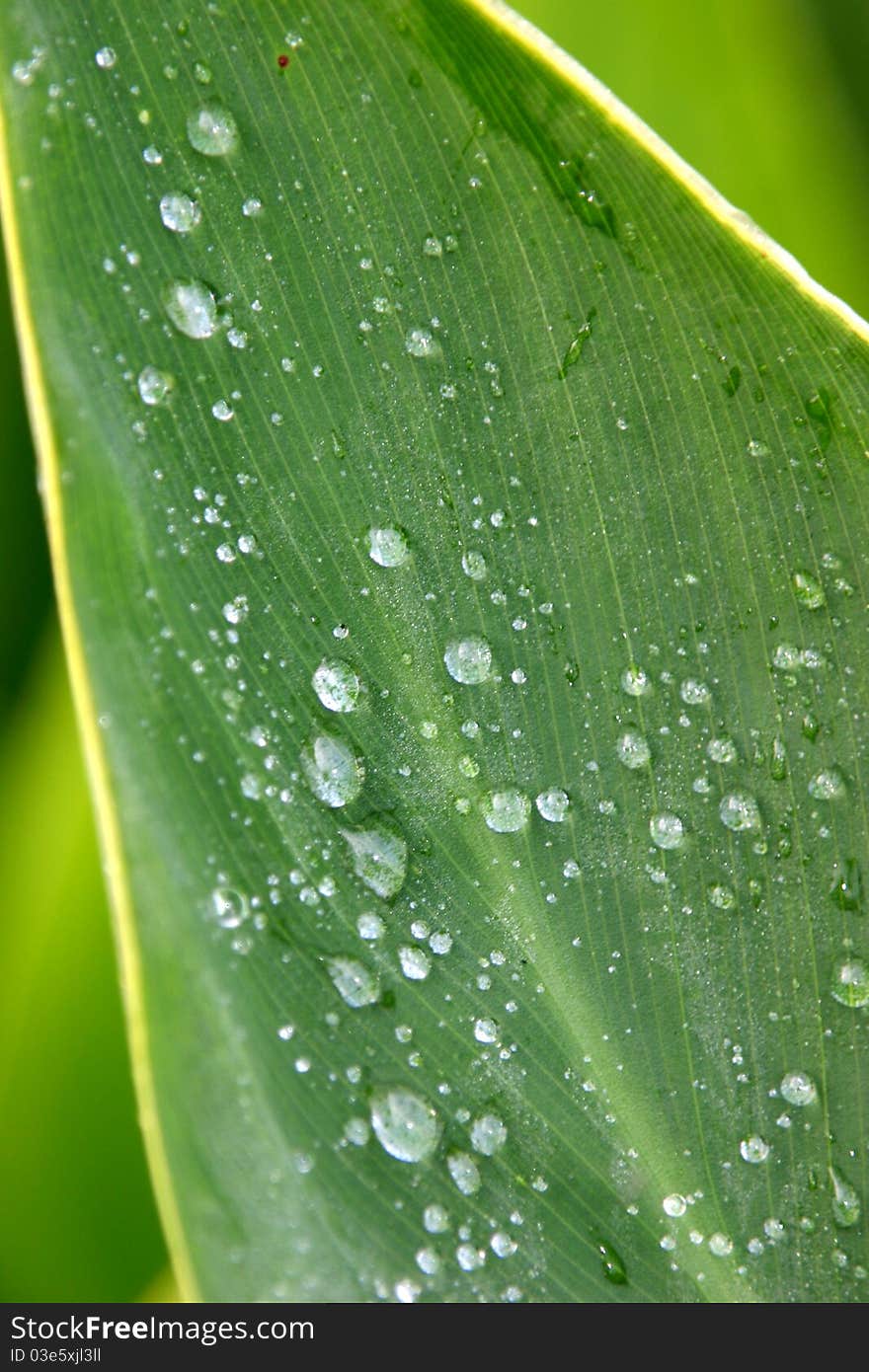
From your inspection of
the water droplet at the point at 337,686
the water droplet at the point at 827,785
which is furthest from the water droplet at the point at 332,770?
the water droplet at the point at 827,785

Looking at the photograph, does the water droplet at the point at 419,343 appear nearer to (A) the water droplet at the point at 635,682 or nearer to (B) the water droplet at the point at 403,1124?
(A) the water droplet at the point at 635,682

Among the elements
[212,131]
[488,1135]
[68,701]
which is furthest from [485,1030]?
[68,701]

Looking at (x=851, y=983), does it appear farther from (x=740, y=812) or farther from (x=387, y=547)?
(x=387, y=547)

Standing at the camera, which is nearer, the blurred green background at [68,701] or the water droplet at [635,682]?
the water droplet at [635,682]

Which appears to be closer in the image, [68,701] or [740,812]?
[740,812]

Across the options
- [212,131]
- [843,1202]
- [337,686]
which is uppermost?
[212,131]

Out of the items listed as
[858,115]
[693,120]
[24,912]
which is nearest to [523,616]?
[24,912]
